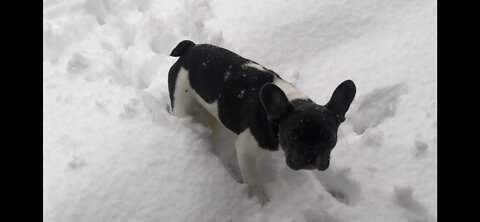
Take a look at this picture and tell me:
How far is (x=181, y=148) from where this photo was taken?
10.4 feet

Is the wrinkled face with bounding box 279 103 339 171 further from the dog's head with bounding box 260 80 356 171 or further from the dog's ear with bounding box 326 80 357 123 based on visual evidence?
the dog's ear with bounding box 326 80 357 123

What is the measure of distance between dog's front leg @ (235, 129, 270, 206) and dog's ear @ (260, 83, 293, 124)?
0.32 m

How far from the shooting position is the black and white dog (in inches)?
101

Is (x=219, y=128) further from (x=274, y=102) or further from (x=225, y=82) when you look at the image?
(x=274, y=102)

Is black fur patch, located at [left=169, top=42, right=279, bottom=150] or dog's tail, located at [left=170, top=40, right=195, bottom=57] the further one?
dog's tail, located at [left=170, top=40, right=195, bottom=57]

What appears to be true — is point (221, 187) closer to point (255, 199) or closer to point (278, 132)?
point (255, 199)

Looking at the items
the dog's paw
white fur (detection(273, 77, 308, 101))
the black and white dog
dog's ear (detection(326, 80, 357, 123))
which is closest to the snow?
the dog's paw

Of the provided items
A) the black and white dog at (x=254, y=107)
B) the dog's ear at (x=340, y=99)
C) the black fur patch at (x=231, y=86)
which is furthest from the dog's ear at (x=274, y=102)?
the dog's ear at (x=340, y=99)

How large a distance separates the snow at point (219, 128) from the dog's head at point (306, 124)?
433mm

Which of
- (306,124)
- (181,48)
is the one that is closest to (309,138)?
(306,124)

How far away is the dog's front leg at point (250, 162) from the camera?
A: 2.99 meters

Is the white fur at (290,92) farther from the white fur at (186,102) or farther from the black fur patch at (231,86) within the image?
the white fur at (186,102)

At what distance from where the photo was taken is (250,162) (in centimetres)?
306

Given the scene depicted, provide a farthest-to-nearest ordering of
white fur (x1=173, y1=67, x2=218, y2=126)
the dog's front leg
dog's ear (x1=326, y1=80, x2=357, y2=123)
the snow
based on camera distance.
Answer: white fur (x1=173, y1=67, x2=218, y2=126), the dog's front leg, the snow, dog's ear (x1=326, y1=80, x2=357, y2=123)
